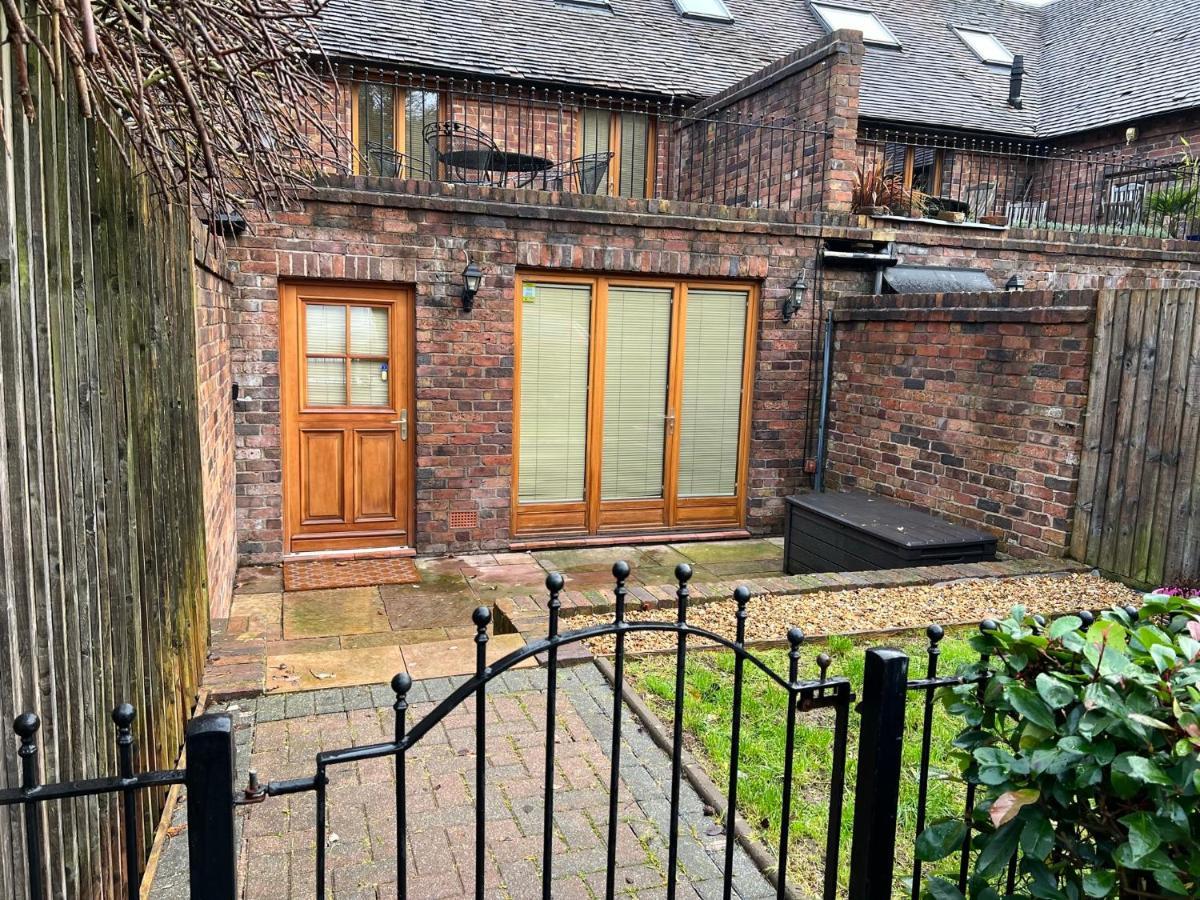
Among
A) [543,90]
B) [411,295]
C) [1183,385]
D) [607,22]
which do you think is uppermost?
[607,22]

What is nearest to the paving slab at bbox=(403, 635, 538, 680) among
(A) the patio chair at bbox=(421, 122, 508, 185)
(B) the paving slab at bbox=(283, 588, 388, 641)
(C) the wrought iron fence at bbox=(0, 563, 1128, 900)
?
(B) the paving slab at bbox=(283, 588, 388, 641)

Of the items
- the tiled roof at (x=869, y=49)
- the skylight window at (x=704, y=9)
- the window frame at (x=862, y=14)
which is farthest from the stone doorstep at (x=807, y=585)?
the window frame at (x=862, y=14)

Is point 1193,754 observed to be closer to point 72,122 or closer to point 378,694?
point 72,122

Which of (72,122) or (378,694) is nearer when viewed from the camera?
(72,122)

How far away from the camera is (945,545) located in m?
6.02

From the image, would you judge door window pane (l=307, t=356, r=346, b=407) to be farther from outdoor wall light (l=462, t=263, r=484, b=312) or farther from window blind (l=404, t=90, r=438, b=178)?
window blind (l=404, t=90, r=438, b=178)

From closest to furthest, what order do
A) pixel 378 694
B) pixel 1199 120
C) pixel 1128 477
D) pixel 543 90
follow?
pixel 378 694, pixel 1128 477, pixel 543 90, pixel 1199 120

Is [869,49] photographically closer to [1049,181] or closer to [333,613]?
[1049,181]

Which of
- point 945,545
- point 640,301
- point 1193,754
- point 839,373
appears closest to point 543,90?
point 640,301

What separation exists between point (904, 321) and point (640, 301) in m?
2.28

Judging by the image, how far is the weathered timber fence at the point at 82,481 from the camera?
163cm

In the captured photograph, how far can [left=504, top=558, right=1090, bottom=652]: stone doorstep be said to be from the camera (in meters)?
4.67

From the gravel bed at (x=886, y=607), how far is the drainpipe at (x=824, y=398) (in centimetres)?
290

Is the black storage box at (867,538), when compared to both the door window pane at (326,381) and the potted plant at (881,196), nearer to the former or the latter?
the potted plant at (881,196)
